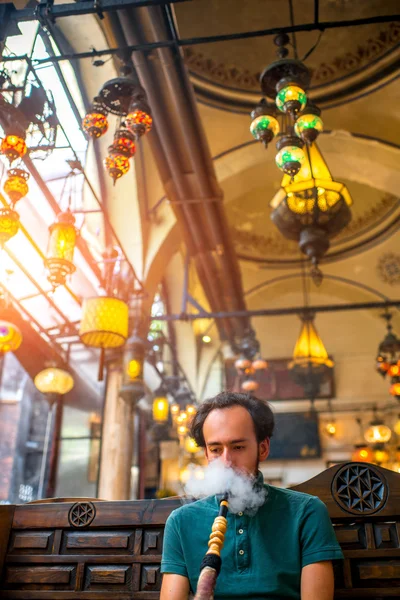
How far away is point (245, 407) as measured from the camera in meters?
2.03

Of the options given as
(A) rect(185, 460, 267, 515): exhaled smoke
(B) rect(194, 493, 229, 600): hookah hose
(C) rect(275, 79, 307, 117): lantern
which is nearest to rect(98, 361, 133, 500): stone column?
(C) rect(275, 79, 307, 117): lantern

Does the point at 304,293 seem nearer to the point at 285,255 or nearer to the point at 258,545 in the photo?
the point at 285,255

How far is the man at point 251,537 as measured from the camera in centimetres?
172

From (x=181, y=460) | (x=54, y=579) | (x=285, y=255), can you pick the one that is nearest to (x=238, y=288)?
(x=285, y=255)

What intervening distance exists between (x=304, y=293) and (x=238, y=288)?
4943mm

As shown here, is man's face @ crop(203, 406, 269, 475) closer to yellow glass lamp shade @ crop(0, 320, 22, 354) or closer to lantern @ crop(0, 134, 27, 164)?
lantern @ crop(0, 134, 27, 164)

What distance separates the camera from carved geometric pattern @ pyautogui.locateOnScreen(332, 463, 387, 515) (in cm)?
236

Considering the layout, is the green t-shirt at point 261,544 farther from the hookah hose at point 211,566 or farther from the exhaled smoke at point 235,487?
the hookah hose at point 211,566

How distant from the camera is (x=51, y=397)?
776cm

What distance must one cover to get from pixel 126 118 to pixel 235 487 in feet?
13.0

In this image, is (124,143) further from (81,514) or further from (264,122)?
(81,514)

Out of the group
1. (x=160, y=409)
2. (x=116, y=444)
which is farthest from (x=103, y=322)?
(x=160, y=409)

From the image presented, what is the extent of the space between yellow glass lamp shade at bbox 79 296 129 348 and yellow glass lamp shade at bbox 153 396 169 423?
491cm

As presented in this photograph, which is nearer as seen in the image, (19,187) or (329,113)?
(19,187)
